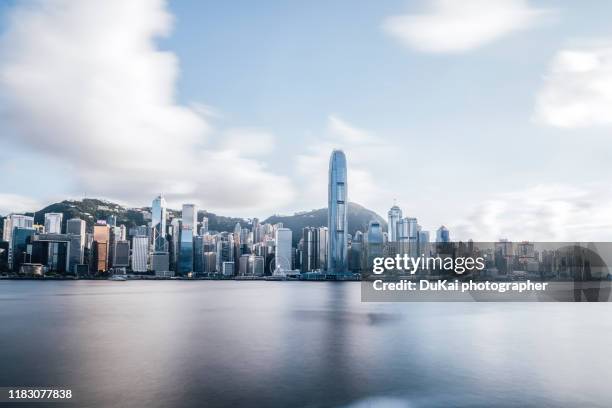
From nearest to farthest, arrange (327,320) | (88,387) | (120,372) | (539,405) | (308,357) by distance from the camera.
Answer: (539,405)
(88,387)
(120,372)
(308,357)
(327,320)

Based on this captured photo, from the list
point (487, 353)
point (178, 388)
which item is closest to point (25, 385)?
point (178, 388)

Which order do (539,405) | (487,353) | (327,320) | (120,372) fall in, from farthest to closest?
(327,320), (487,353), (120,372), (539,405)

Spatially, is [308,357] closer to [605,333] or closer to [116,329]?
[116,329]

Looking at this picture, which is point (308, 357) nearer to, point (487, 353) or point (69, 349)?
point (487, 353)

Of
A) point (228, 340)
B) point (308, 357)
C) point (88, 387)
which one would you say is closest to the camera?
point (88, 387)

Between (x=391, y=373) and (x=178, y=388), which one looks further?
(x=391, y=373)

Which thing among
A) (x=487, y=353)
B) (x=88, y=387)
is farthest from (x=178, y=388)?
(x=487, y=353)
